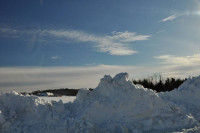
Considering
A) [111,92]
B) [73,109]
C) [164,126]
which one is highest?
[111,92]

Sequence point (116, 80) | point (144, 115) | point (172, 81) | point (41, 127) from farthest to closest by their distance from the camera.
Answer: point (172, 81) → point (116, 80) → point (144, 115) → point (41, 127)

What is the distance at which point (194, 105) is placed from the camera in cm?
1155

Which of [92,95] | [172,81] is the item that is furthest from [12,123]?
[172,81]

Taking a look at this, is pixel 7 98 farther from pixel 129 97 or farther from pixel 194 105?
pixel 194 105

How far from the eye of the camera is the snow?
8.10m

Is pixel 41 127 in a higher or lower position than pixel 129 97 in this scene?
lower

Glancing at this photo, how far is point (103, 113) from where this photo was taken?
8992 millimetres

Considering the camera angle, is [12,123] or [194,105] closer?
[12,123]

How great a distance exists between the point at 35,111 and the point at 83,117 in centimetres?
173

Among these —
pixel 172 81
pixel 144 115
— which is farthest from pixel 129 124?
pixel 172 81

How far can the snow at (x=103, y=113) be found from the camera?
8.10 m

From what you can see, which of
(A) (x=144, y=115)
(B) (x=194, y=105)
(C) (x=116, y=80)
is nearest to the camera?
(A) (x=144, y=115)

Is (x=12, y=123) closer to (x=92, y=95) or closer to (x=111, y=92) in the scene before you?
(x=92, y=95)

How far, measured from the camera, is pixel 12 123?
8039 millimetres
